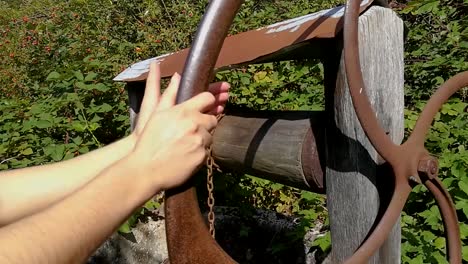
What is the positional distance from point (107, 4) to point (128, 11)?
273mm

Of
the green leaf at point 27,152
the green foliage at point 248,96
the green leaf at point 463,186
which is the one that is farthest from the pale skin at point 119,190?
the green leaf at point 27,152

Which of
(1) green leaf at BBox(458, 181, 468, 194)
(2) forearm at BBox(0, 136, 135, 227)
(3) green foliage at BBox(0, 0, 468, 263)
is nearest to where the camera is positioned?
(2) forearm at BBox(0, 136, 135, 227)

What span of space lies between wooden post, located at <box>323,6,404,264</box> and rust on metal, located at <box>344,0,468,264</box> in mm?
82

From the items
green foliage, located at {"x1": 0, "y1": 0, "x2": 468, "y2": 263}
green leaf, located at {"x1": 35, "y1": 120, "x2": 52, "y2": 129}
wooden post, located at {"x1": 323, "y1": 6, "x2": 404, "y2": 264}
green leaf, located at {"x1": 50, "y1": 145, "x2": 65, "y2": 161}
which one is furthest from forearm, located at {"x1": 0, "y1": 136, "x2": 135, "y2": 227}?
green leaf, located at {"x1": 35, "y1": 120, "x2": 52, "y2": 129}

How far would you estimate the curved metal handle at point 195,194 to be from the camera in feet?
3.41

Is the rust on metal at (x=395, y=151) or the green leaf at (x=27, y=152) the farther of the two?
the green leaf at (x=27, y=152)

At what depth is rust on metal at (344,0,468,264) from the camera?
1.14 meters

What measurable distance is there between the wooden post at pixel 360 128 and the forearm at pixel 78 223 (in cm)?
51

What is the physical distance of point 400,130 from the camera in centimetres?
137

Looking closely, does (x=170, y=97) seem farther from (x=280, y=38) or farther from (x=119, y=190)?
(x=280, y=38)

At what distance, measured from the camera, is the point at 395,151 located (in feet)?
3.98

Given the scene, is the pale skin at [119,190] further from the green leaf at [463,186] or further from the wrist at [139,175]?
the green leaf at [463,186]

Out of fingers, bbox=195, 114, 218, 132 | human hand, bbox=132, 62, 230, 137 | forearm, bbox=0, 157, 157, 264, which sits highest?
human hand, bbox=132, 62, 230, 137

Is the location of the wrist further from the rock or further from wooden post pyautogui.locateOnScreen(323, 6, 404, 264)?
the rock
